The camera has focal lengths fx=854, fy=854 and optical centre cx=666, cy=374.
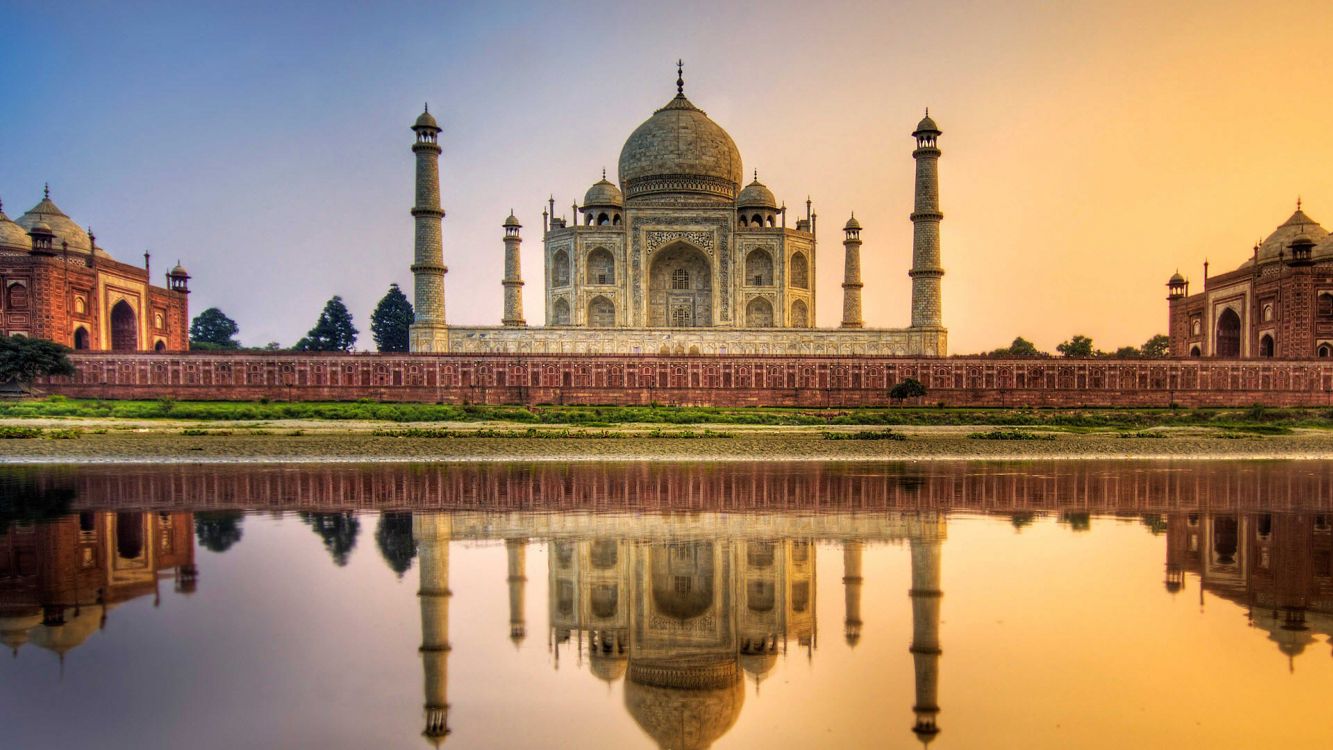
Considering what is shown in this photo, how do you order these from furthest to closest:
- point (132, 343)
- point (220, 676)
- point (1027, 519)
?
point (132, 343), point (1027, 519), point (220, 676)

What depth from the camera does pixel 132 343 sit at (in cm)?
3866

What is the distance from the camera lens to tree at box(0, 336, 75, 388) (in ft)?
90.0

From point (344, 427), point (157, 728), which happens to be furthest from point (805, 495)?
point (344, 427)

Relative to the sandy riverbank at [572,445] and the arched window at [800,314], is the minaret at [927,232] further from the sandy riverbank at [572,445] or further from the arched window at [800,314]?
the sandy riverbank at [572,445]

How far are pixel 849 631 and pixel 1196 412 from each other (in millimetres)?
28283

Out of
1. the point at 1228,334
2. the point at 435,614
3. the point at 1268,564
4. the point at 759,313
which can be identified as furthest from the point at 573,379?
the point at 1228,334

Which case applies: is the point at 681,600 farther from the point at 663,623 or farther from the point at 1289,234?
the point at 1289,234

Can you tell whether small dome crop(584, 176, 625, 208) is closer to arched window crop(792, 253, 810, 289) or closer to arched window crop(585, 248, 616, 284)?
arched window crop(585, 248, 616, 284)

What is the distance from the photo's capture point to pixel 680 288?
131 feet

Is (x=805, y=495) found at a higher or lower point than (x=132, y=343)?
lower

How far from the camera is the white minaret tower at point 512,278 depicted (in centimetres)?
4053

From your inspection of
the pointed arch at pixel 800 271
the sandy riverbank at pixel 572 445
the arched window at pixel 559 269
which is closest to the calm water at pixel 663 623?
the sandy riverbank at pixel 572 445

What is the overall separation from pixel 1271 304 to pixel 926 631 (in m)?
41.1

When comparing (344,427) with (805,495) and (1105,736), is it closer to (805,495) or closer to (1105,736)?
(805,495)
